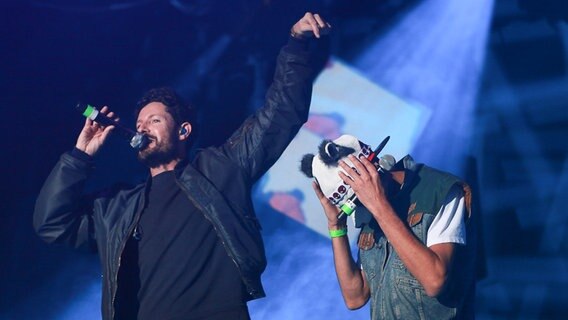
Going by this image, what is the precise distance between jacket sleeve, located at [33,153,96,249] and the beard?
0.65 feet

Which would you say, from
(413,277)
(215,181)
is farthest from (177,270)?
(413,277)

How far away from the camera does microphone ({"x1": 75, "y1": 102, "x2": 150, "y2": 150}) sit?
2.97m

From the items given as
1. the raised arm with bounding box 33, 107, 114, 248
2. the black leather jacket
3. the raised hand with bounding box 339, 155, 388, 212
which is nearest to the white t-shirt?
the raised hand with bounding box 339, 155, 388, 212

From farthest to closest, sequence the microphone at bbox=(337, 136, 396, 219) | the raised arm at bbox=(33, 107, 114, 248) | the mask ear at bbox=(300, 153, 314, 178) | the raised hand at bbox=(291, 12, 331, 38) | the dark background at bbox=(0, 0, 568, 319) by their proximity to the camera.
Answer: the dark background at bbox=(0, 0, 568, 319), the raised arm at bbox=(33, 107, 114, 248), the raised hand at bbox=(291, 12, 331, 38), the mask ear at bbox=(300, 153, 314, 178), the microphone at bbox=(337, 136, 396, 219)

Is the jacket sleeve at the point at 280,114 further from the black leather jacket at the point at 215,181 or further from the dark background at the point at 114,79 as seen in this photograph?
the dark background at the point at 114,79

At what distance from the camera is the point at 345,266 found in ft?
9.04

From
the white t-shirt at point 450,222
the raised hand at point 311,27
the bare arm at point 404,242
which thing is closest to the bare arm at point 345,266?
the bare arm at point 404,242

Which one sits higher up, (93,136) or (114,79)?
(114,79)

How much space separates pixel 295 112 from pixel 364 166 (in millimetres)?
455

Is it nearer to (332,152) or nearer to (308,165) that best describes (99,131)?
(308,165)

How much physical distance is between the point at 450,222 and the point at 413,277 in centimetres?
19

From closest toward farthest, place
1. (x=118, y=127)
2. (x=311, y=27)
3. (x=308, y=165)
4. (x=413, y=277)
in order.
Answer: (x=413, y=277), (x=308, y=165), (x=311, y=27), (x=118, y=127)

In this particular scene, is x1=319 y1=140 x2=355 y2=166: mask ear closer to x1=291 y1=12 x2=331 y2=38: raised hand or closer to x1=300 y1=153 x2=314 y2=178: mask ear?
x1=300 y1=153 x2=314 y2=178: mask ear

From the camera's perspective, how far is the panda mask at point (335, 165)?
2619 mm
